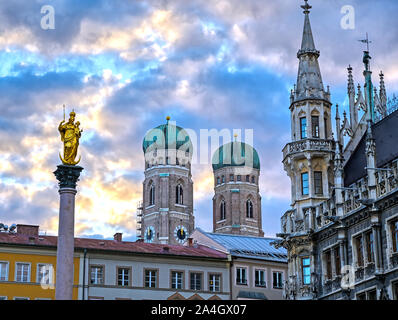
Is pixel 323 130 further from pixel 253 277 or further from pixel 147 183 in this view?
pixel 147 183

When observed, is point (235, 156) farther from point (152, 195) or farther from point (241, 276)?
point (241, 276)

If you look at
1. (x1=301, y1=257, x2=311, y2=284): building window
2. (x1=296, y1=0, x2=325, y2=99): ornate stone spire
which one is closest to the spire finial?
(x1=296, y1=0, x2=325, y2=99): ornate stone spire

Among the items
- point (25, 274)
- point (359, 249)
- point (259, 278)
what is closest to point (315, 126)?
Result: point (359, 249)

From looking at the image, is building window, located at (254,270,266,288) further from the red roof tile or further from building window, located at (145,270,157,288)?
building window, located at (145,270,157,288)

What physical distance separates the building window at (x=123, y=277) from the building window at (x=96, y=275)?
1.88 m

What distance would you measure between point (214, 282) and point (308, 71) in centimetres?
3093

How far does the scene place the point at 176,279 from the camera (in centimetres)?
8644

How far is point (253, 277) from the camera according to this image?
91562mm

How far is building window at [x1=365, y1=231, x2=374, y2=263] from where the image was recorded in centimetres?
5341

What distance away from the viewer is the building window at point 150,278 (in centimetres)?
8481

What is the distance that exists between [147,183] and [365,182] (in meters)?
125

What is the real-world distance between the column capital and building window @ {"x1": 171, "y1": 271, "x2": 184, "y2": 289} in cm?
3668

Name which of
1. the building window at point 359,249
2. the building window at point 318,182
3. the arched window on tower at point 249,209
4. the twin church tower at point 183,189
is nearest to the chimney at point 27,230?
the building window at point 318,182
